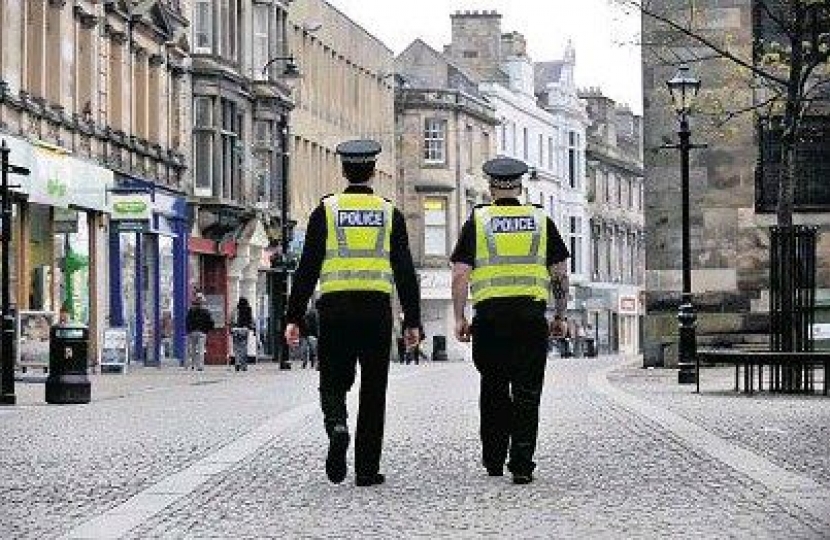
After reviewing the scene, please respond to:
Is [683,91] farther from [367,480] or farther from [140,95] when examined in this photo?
[367,480]

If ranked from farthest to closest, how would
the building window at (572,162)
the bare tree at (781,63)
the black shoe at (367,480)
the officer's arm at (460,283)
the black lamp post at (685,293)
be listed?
the building window at (572,162) < the black lamp post at (685,293) < the bare tree at (781,63) < the officer's arm at (460,283) < the black shoe at (367,480)

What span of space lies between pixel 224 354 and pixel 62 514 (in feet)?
153

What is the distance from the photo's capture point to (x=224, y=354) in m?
57.9

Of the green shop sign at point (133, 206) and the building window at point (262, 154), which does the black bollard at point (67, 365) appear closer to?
the green shop sign at point (133, 206)

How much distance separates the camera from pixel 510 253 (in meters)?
13.5

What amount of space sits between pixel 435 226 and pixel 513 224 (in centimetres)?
7843

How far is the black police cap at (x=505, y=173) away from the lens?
13414 mm

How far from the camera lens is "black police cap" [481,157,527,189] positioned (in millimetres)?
13414

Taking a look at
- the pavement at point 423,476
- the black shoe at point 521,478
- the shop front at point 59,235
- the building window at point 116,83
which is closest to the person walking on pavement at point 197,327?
the shop front at point 59,235

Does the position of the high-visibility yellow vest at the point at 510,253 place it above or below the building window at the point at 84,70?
below

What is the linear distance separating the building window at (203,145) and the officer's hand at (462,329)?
43.8 meters

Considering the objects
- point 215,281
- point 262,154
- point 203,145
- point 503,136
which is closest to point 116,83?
point 203,145

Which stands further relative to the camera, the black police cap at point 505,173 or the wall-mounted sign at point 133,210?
the wall-mounted sign at point 133,210

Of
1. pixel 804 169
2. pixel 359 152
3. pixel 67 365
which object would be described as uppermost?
pixel 804 169
